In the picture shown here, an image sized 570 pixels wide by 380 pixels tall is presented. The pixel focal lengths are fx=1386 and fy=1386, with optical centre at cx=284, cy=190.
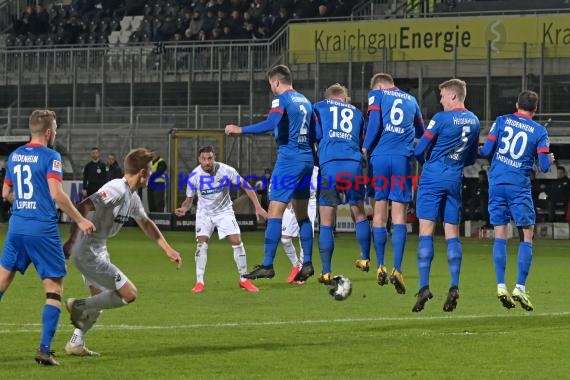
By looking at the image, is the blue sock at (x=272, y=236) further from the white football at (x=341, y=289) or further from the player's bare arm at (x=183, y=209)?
the player's bare arm at (x=183, y=209)

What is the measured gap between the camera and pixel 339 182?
605 inches

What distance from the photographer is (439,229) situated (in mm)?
33938

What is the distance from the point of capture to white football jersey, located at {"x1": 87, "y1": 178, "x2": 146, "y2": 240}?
11.1 m

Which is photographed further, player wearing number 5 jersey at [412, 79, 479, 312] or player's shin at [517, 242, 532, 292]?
player's shin at [517, 242, 532, 292]

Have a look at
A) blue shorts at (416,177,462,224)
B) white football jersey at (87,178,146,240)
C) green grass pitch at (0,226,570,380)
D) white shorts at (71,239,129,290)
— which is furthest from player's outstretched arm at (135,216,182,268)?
blue shorts at (416,177,462,224)

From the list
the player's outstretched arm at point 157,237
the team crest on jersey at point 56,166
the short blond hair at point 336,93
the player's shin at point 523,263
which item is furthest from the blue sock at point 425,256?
the team crest on jersey at point 56,166

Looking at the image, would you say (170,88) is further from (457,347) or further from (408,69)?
(457,347)

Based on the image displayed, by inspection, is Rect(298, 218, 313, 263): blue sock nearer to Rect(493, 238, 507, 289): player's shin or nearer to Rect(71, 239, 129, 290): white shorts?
Rect(493, 238, 507, 289): player's shin

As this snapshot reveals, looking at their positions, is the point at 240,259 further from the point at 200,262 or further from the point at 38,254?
Answer: the point at 38,254

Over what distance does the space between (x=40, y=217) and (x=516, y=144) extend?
585 centimetres

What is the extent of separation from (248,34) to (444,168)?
25.6m

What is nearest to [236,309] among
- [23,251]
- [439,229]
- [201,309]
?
[201,309]

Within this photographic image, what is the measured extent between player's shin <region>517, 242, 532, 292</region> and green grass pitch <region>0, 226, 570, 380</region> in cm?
39

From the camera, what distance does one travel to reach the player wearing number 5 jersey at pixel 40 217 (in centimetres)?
1052
